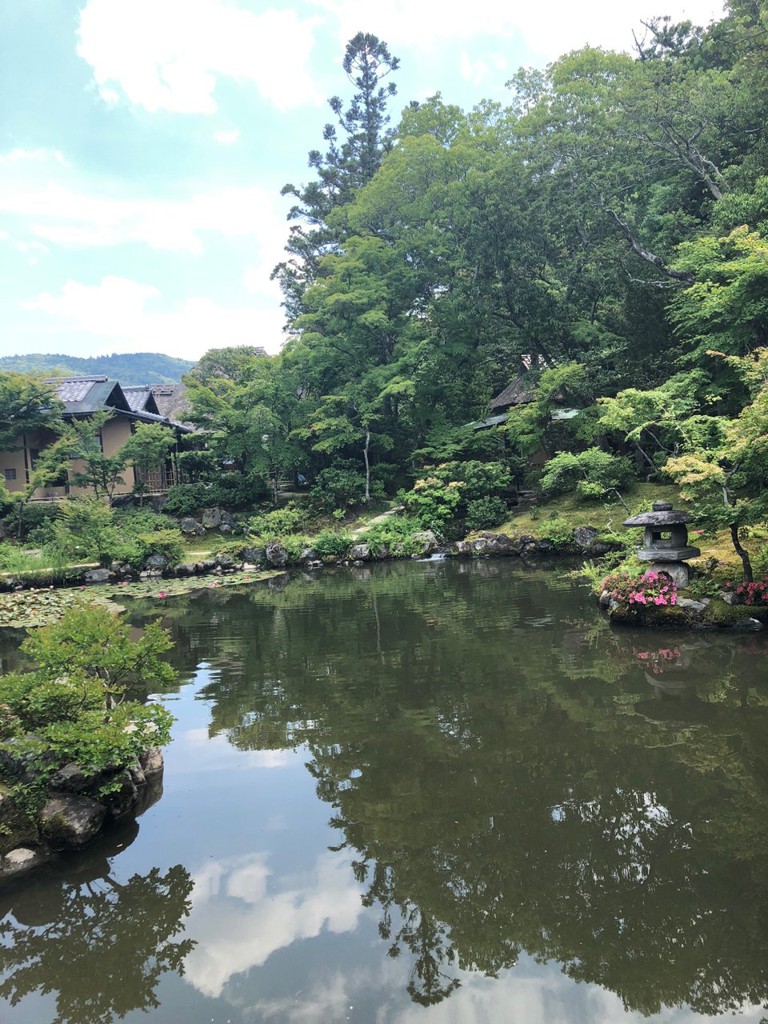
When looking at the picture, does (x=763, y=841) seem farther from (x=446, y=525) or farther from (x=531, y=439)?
(x=531, y=439)

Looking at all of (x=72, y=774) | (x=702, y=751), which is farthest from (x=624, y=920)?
(x=72, y=774)

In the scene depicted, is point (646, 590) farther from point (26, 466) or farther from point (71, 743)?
point (26, 466)

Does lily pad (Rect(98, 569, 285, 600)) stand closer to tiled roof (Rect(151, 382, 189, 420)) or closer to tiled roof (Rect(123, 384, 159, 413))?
tiled roof (Rect(123, 384, 159, 413))

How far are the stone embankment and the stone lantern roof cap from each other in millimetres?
8295

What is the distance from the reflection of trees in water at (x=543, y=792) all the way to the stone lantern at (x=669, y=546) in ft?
4.93

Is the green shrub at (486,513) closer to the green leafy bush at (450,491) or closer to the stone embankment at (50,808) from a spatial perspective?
the green leafy bush at (450,491)

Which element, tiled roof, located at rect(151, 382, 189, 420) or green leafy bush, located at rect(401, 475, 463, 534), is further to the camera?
tiled roof, located at rect(151, 382, 189, 420)

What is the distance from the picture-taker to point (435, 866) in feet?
13.1

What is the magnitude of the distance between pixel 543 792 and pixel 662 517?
632cm

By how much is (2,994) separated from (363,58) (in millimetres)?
42047

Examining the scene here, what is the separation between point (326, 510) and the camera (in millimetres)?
23438

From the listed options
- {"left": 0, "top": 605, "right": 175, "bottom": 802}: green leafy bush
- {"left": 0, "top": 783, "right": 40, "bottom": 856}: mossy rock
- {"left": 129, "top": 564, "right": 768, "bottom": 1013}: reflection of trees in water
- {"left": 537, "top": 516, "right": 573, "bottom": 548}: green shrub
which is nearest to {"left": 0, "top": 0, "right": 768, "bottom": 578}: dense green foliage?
{"left": 537, "top": 516, "right": 573, "bottom": 548}: green shrub

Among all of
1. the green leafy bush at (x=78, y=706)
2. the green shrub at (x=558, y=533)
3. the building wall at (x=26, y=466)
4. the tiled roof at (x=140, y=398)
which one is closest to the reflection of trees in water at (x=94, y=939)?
the green leafy bush at (x=78, y=706)

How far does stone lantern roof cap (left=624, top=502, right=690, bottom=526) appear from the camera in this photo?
31.7 feet
